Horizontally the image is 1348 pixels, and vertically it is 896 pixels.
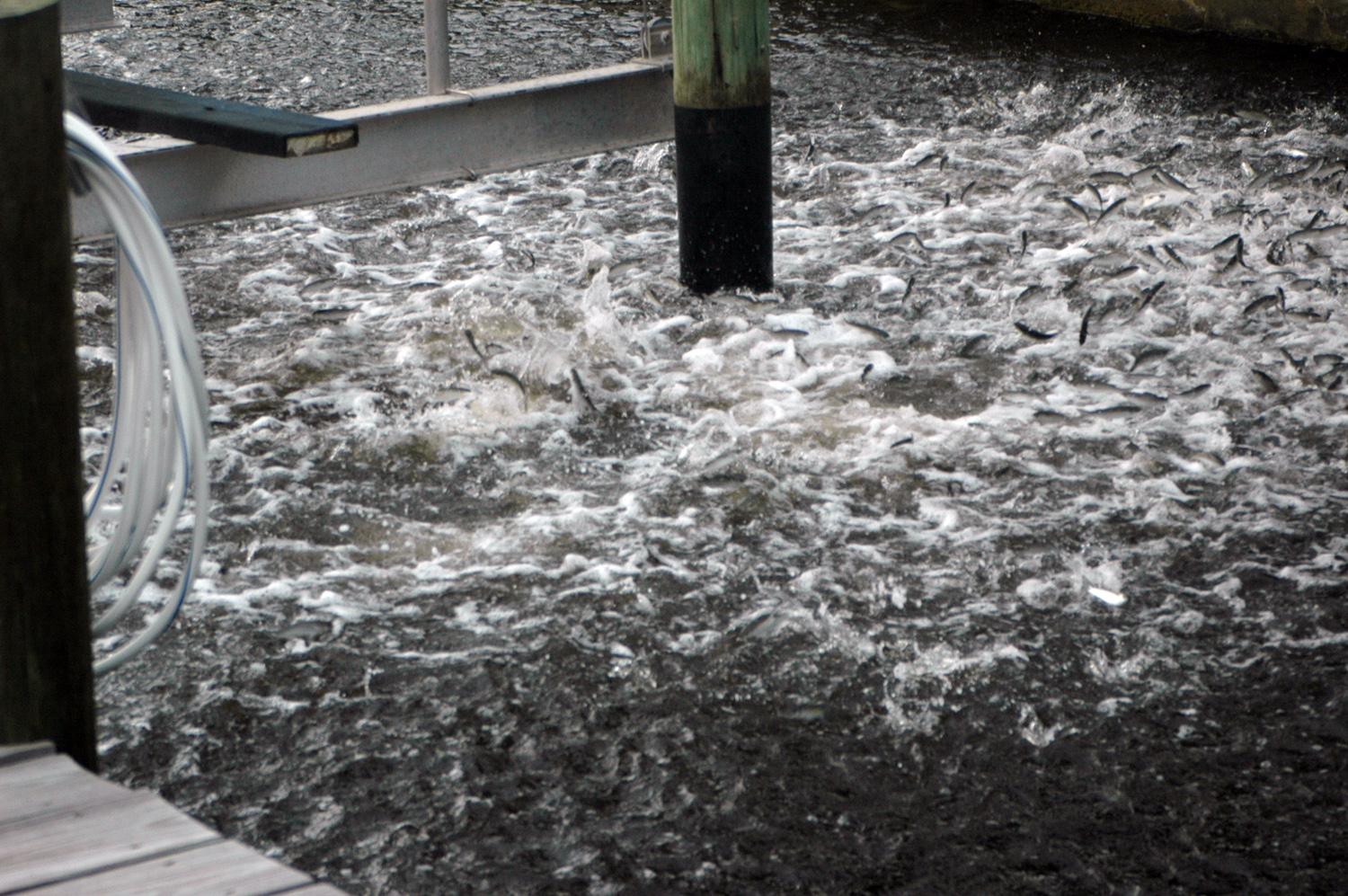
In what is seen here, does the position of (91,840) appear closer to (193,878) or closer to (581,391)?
(193,878)

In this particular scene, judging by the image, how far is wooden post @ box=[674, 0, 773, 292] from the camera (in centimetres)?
559

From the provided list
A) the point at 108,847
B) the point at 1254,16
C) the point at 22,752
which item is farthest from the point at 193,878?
the point at 1254,16

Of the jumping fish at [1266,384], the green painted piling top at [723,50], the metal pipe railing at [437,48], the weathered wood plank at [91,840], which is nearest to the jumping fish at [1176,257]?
the jumping fish at [1266,384]

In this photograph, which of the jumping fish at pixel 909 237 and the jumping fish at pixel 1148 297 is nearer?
the jumping fish at pixel 1148 297

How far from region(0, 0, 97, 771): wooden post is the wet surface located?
810 mm

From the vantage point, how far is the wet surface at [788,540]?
123 inches

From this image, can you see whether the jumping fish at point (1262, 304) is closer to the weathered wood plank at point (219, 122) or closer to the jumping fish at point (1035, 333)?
the jumping fish at point (1035, 333)

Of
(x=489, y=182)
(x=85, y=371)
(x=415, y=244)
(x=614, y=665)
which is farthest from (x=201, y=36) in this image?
(x=614, y=665)

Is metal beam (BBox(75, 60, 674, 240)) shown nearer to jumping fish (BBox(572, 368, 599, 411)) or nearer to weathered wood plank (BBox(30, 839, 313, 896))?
jumping fish (BBox(572, 368, 599, 411))

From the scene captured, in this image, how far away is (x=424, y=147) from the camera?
5602 millimetres

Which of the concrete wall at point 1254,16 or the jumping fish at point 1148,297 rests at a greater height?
the concrete wall at point 1254,16

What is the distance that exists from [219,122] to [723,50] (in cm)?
174

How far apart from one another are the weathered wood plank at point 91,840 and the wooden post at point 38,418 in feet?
0.79

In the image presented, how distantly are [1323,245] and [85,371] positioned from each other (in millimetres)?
4561
